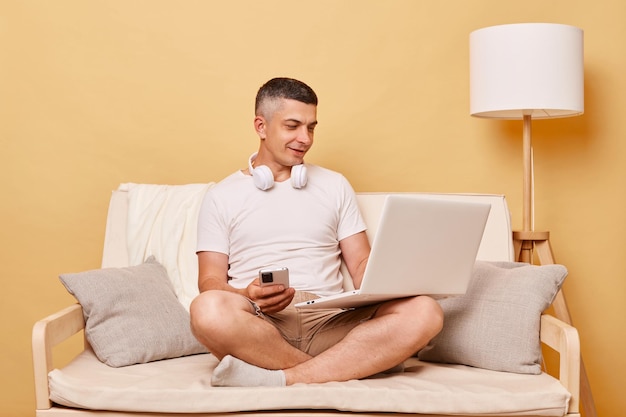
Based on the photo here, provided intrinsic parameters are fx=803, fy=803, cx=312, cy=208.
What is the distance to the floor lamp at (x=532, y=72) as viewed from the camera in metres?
2.87

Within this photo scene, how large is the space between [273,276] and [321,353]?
0.28 m

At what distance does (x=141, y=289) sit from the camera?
2668mm

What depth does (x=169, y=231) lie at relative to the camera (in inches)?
115

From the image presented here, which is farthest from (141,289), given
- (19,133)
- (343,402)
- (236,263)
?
(19,133)

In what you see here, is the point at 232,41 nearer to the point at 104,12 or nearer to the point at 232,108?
the point at 232,108

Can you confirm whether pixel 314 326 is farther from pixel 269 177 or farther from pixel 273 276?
pixel 269 177

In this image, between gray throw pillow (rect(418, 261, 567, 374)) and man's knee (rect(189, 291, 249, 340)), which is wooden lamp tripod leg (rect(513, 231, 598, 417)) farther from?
man's knee (rect(189, 291, 249, 340))

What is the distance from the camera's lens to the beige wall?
133 inches

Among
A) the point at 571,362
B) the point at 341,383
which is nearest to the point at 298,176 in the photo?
the point at 341,383

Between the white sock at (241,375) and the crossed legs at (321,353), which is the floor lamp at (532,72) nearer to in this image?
the crossed legs at (321,353)

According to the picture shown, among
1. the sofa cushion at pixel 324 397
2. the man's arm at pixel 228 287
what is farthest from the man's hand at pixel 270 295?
the sofa cushion at pixel 324 397

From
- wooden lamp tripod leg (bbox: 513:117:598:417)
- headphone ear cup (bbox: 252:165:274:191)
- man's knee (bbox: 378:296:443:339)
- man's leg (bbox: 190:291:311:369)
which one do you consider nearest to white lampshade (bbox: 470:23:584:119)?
wooden lamp tripod leg (bbox: 513:117:598:417)

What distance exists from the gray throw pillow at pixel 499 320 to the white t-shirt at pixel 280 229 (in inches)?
16.7

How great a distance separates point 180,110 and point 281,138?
2.64ft
